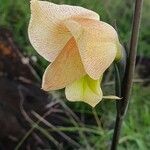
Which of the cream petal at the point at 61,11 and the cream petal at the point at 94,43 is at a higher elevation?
the cream petal at the point at 61,11

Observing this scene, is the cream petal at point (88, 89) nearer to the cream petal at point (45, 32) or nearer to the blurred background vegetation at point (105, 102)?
the cream petal at point (45, 32)

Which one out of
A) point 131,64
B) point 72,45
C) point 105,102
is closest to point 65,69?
point 72,45

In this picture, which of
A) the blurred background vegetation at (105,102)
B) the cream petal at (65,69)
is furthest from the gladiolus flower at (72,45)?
the blurred background vegetation at (105,102)

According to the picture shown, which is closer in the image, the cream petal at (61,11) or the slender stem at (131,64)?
the cream petal at (61,11)

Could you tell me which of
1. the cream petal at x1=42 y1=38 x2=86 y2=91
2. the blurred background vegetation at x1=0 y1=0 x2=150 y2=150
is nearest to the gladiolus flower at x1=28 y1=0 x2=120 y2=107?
the cream petal at x1=42 y1=38 x2=86 y2=91

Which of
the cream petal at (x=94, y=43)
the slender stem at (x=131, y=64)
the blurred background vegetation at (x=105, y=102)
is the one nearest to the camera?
the cream petal at (x=94, y=43)

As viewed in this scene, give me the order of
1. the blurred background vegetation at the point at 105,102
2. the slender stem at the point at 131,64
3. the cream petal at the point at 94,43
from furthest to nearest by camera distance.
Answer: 1. the blurred background vegetation at the point at 105,102
2. the slender stem at the point at 131,64
3. the cream petal at the point at 94,43

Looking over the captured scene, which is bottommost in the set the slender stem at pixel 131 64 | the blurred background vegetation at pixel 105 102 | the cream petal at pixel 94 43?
the blurred background vegetation at pixel 105 102
